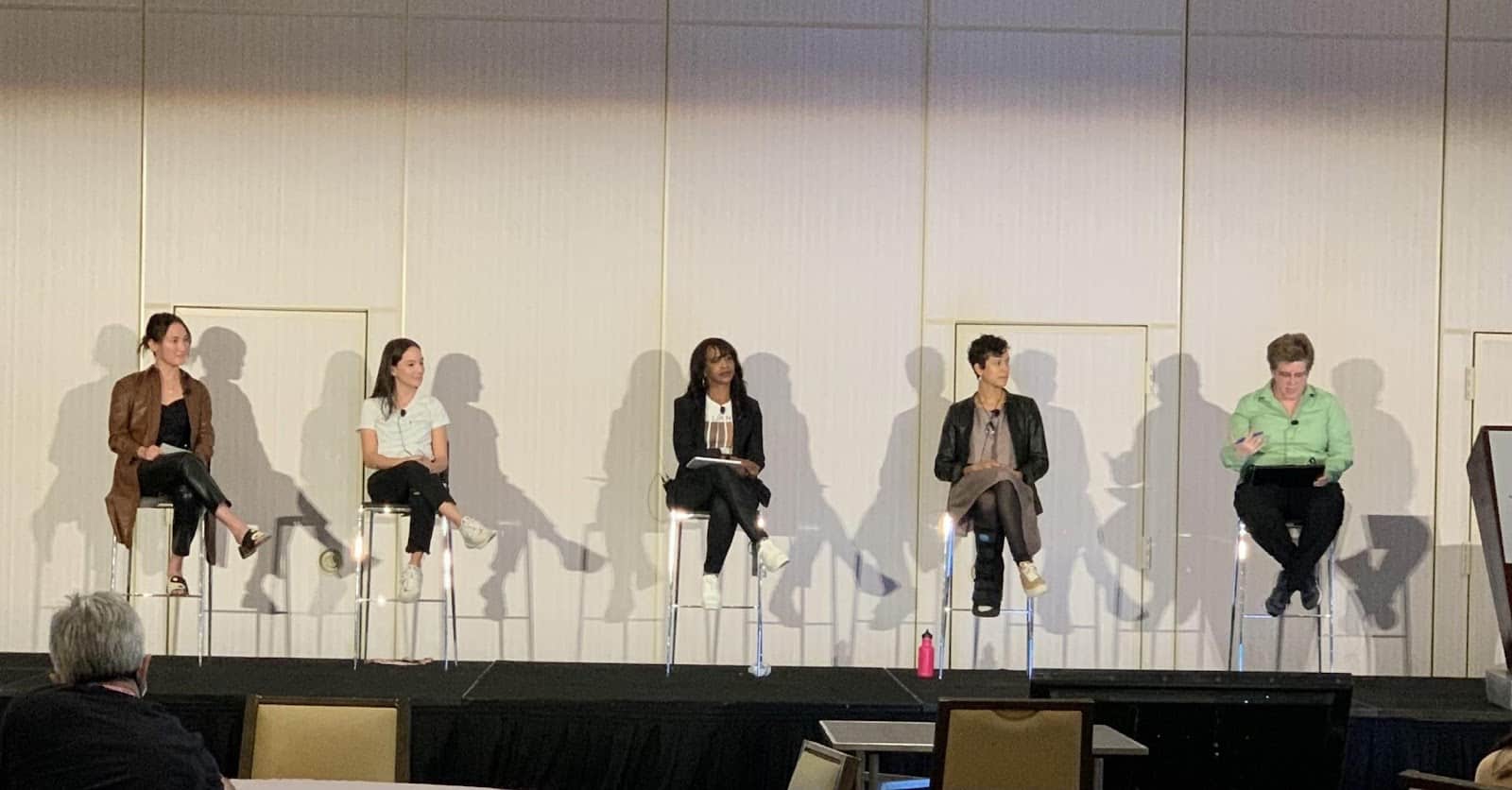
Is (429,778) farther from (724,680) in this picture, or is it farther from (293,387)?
(293,387)

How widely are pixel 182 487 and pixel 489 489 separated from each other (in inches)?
51.3

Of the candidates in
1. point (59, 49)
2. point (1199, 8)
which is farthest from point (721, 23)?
point (59, 49)

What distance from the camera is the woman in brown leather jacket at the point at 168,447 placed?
6328mm

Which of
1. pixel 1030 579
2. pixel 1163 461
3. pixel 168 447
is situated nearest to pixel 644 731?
pixel 1030 579

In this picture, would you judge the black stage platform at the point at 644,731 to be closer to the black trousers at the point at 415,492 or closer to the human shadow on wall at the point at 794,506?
the black trousers at the point at 415,492

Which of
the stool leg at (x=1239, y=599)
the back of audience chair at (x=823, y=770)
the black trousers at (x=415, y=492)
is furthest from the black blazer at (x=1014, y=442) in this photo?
the back of audience chair at (x=823, y=770)

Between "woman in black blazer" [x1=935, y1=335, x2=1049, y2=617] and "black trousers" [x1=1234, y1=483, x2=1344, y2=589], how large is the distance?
82 cm

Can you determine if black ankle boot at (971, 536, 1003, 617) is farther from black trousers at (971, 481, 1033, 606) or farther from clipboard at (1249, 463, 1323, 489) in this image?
clipboard at (1249, 463, 1323, 489)

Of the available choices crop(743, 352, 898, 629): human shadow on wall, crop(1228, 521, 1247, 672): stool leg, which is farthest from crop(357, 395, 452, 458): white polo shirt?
crop(1228, 521, 1247, 672): stool leg

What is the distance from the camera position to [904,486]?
7.25 m

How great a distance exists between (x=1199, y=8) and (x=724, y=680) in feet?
11.5

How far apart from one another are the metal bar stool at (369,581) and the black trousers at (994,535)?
1.95m

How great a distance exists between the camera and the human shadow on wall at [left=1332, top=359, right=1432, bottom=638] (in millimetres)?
7320

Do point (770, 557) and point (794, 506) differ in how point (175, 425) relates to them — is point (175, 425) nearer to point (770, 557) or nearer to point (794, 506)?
point (770, 557)
